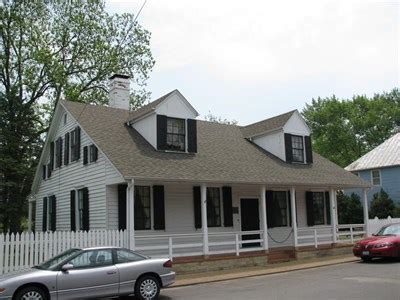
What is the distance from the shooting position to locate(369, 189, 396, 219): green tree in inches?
1284

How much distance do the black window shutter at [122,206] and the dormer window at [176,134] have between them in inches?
112

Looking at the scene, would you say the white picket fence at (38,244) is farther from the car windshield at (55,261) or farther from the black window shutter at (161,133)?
the black window shutter at (161,133)

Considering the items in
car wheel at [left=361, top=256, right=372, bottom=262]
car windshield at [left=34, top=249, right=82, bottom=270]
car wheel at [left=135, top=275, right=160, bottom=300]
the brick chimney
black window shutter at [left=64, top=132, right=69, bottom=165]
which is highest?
the brick chimney

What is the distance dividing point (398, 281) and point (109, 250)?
7576mm

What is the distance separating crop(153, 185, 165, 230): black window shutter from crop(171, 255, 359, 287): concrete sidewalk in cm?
245

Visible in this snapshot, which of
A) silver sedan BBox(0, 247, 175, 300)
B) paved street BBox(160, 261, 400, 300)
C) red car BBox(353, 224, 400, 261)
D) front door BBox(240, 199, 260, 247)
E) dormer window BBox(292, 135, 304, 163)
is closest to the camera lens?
silver sedan BBox(0, 247, 175, 300)

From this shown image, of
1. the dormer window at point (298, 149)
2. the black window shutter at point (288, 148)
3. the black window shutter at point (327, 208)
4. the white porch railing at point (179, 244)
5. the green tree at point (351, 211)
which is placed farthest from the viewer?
the green tree at point (351, 211)

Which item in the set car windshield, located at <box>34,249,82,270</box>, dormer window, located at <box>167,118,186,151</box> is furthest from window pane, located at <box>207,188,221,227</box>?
car windshield, located at <box>34,249,82,270</box>

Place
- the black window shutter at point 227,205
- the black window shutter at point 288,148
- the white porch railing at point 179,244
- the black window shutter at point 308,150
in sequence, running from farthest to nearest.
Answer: the black window shutter at point 308,150 < the black window shutter at point 288,148 < the black window shutter at point 227,205 < the white porch railing at point 179,244

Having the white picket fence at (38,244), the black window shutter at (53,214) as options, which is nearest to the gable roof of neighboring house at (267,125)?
the black window shutter at (53,214)

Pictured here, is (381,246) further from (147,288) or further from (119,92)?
(119,92)

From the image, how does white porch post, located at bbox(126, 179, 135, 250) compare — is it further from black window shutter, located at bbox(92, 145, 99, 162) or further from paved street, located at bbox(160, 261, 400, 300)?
black window shutter, located at bbox(92, 145, 99, 162)

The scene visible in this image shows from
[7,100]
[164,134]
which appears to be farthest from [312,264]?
[7,100]

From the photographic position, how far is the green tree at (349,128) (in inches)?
2200
